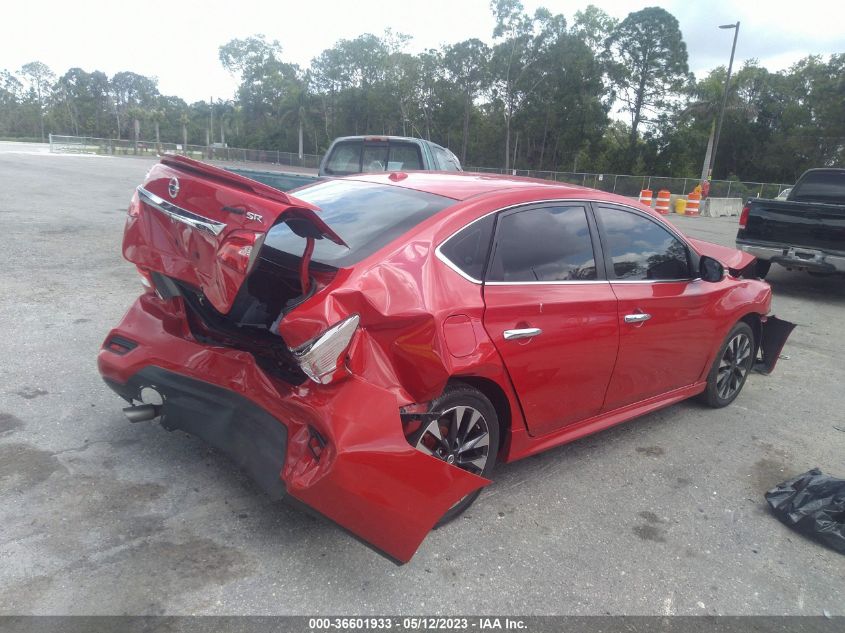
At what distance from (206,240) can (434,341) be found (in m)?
1.02

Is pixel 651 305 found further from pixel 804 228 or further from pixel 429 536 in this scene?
pixel 804 228

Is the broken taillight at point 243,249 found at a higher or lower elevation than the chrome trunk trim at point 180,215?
lower

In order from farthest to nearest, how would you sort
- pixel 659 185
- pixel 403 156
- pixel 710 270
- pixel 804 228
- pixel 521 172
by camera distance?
pixel 521 172 → pixel 659 185 → pixel 403 156 → pixel 804 228 → pixel 710 270

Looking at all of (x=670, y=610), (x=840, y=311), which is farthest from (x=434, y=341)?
(x=840, y=311)

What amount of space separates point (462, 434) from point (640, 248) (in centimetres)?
180

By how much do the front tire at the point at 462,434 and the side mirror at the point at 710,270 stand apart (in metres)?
2.04

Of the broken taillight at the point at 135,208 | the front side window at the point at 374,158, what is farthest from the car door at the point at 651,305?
the front side window at the point at 374,158

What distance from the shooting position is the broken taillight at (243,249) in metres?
2.43

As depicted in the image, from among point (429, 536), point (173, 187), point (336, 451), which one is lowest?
point (429, 536)

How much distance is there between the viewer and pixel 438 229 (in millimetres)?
2947

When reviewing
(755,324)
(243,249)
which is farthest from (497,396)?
(755,324)

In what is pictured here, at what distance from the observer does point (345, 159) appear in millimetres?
10141

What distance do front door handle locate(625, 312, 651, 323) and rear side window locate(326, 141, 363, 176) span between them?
699 cm

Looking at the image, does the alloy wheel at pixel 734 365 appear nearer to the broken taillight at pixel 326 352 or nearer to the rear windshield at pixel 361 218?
the rear windshield at pixel 361 218
